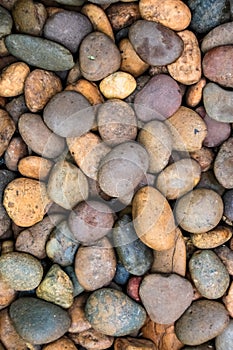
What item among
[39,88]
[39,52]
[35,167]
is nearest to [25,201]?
[35,167]

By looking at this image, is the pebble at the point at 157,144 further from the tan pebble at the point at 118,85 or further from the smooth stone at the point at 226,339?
the smooth stone at the point at 226,339

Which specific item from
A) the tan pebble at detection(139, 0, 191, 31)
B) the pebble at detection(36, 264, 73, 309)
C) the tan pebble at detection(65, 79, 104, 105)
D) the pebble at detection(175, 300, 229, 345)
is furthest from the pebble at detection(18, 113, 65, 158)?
the pebble at detection(175, 300, 229, 345)

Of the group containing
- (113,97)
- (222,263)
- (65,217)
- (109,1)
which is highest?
(109,1)

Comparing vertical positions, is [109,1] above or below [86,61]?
above

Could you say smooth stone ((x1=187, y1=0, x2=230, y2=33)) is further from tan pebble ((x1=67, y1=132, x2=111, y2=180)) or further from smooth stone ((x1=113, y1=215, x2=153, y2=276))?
smooth stone ((x1=113, y1=215, x2=153, y2=276))

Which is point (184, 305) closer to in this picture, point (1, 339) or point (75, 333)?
point (75, 333)

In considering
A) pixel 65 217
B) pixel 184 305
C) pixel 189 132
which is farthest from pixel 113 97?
pixel 184 305

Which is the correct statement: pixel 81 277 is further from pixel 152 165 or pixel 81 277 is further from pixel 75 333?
pixel 152 165

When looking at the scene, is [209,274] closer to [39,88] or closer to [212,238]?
[212,238]
